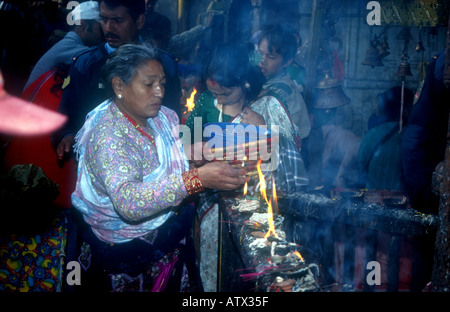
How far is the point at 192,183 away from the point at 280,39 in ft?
7.47

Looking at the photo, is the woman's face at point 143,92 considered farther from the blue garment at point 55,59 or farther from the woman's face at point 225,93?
the blue garment at point 55,59

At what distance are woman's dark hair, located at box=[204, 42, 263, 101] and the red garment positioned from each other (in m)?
1.66

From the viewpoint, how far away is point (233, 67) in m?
3.38

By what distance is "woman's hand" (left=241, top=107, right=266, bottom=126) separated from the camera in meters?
3.37

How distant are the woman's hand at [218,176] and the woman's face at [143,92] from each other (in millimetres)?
585

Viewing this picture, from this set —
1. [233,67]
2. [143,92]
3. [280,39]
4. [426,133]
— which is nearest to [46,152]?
[143,92]

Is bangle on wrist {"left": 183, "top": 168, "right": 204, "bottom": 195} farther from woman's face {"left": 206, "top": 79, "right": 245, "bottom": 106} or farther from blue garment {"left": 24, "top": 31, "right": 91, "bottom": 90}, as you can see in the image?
blue garment {"left": 24, "top": 31, "right": 91, "bottom": 90}

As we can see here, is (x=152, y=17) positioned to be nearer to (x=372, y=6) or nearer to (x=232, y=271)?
(x=372, y=6)

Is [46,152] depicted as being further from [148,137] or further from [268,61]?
[268,61]

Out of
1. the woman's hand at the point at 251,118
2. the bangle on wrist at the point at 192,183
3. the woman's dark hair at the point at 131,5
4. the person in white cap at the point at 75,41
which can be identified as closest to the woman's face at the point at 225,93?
the woman's hand at the point at 251,118

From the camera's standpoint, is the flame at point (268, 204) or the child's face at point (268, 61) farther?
the child's face at point (268, 61)

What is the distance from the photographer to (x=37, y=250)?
11.6ft

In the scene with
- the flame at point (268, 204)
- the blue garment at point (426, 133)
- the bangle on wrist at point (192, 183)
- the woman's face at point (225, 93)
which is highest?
the woman's face at point (225, 93)

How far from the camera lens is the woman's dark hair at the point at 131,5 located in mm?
3645
